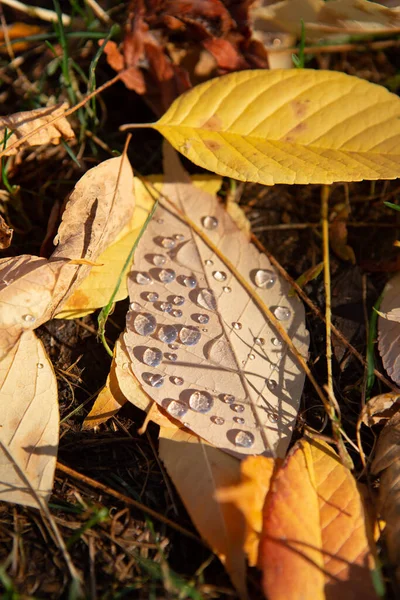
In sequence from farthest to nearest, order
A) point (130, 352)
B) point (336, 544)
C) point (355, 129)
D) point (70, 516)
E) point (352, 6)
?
point (352, 6)
point (355, 129)
point (130, 352)
point (70, 516)
point (336, 544)

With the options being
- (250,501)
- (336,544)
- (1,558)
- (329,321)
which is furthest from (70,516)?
(329,321)

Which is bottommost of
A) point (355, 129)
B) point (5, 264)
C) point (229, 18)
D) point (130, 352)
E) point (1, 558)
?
point (1, 558)

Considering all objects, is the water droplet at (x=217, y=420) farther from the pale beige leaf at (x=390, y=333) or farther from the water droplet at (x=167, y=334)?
the pale beige leaf at (x=390, y=333)

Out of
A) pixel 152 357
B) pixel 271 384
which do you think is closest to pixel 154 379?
pixel 152 357

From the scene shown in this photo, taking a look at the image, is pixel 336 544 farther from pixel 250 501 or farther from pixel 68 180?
pixel 68 180

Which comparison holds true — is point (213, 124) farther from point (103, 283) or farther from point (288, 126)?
point (103, 283)

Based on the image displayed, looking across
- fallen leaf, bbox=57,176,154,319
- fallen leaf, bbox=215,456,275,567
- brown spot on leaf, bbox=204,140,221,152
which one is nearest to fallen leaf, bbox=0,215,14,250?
fallen leaf, bbox=57,176,154,319

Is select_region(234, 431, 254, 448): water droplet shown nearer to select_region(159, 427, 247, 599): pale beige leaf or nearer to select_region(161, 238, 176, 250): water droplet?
select_region(159, 427, 247, 599): pale beige leaf
